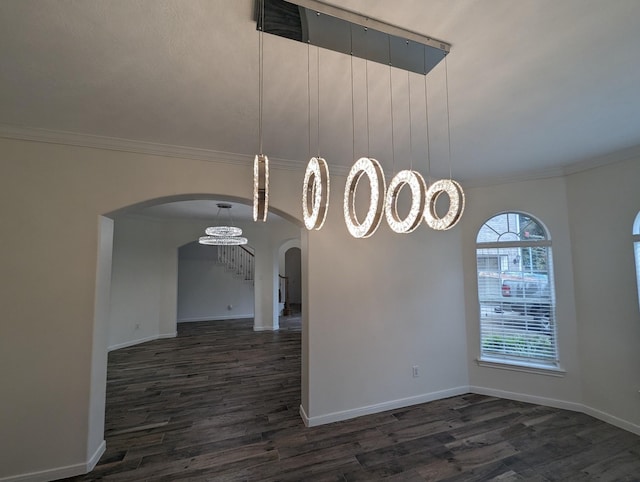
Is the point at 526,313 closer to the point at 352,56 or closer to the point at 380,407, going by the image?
the point at 380,407

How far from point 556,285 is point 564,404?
145cm

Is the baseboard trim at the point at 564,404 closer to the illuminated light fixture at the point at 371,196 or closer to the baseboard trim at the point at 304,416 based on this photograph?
the baseboard trim at the point at 304,416

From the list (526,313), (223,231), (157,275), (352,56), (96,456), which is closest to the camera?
(352,56)

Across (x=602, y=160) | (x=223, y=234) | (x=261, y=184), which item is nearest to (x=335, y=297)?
(x=261, y=184)

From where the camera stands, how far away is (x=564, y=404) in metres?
3.27

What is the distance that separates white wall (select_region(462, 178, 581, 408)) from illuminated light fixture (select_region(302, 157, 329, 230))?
10.6 ft

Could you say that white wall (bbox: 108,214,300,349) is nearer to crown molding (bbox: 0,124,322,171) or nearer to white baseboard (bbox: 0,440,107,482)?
white baseboard (bbox: 0,440,107,482)

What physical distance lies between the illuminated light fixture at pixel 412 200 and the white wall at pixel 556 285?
2.81 metres

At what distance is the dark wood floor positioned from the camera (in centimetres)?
231

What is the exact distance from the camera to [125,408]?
11.3 ft

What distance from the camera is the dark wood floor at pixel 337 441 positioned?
231cm

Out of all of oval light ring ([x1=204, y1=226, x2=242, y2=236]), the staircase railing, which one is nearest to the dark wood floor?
oval light ring ([x1=204, y1=226, x2=242, y2=236])

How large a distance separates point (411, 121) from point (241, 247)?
8351mm

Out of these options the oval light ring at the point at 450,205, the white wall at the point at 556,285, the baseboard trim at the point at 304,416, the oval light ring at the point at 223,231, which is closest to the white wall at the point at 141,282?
the oval light ring at the point at 223,231
